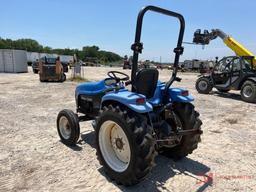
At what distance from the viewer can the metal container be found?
25.8 m

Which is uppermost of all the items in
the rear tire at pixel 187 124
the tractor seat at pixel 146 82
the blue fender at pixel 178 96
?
the tractor seat at pixel 146 82

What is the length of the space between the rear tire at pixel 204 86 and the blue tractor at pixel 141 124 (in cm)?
856

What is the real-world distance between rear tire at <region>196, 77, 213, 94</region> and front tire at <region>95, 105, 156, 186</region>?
30.6 ft

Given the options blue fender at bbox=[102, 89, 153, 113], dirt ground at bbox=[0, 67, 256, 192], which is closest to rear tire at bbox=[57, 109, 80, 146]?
dirt ground at bbox=[0, 67, 256, 192]

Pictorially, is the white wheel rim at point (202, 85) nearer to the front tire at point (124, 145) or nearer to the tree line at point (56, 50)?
the front tire at point (124, 145)

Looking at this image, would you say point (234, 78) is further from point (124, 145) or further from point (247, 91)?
point (124, 145)

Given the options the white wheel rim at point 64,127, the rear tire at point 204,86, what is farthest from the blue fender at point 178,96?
the rear tire at point 204,86

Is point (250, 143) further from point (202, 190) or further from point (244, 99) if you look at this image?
point (244, 99)

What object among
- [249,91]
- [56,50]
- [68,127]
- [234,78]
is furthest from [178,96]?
[56,50]

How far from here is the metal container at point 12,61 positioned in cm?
2577

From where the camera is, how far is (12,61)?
25.9 m

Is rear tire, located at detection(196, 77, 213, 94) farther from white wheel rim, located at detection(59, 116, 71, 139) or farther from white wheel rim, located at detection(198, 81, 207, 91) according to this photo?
white wheel rim, located at detection(59, 116, 71, 139)

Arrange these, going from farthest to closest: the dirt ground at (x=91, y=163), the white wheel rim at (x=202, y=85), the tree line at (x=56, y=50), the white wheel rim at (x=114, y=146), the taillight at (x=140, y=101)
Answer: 1. the tree line at (x=56, y=50)
2. the white wheel rim at (x=202, y=85)
3. the white wheel rim at (x=114, y=146)
4. the dirt ground at (x=91, y=163)
5. the taillight at (x=140, y=101)

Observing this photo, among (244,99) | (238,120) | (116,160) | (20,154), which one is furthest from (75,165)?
(244,99)
